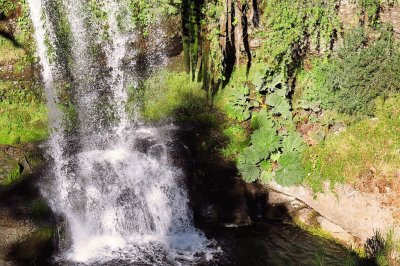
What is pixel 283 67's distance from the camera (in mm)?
11484

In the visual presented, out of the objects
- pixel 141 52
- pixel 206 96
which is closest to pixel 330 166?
pixel 206 96

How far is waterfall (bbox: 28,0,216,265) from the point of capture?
9469mm

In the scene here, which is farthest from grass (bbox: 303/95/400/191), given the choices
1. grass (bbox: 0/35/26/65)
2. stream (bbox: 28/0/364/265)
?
grass (bbox: 0/35/26/65)

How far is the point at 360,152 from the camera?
31.6 feet

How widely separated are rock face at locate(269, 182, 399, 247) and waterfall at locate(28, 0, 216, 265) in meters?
2.25

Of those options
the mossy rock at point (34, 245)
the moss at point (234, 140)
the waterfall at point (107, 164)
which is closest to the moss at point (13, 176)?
the waterfall at point (107, 164)

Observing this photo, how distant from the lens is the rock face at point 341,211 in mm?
8906

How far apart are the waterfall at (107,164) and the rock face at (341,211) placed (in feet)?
7.39

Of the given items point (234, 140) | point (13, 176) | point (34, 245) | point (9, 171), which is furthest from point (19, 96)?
point (234, 140)

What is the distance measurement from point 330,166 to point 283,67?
3.12 m

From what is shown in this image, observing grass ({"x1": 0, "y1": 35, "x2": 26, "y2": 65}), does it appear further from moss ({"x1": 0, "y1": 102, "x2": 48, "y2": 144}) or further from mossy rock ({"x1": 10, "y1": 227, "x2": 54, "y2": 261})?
mossy rock ({"x1": 10, "y1": 227, "x2": 54, "y2": 261})

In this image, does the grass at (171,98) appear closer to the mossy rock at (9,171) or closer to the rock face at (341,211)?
the rock face at (341,211)

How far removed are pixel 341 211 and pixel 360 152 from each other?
4.52 feet

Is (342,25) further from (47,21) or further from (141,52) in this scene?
(47,21)
